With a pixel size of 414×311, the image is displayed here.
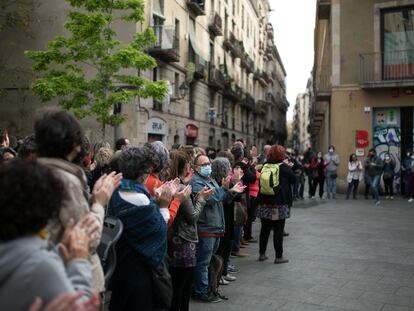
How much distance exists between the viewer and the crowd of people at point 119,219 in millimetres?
1874

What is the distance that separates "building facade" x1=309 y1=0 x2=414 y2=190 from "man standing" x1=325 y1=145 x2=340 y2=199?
168 centimetres

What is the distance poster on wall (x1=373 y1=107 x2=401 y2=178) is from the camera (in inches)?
779

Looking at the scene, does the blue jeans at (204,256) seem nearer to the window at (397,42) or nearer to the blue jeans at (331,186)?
the blue jeans at (331,186)

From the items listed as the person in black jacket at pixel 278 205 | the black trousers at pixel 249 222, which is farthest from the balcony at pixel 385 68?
the person in black jacket at pixel 278 205

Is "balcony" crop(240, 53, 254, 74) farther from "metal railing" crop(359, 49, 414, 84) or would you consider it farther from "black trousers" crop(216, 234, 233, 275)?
"black trousers" crop(216, 234, 233, 275)

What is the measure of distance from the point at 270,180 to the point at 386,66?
14.6 meters

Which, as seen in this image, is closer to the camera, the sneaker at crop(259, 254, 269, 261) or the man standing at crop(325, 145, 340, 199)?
the sneaker at crop(259, 254, 269, 261)

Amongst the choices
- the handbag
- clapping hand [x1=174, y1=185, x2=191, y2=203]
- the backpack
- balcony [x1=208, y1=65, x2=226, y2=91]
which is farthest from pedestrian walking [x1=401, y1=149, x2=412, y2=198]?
the handbag

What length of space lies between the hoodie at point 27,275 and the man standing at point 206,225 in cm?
363

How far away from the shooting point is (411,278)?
271 inches

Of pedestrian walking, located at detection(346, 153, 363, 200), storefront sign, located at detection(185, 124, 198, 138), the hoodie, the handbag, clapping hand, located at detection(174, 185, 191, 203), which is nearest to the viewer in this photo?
the hoodie

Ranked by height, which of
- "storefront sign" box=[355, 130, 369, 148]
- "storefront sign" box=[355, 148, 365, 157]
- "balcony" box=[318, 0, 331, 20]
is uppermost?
"balcony" box=[318, 0, 331, 20]

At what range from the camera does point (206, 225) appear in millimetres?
5637

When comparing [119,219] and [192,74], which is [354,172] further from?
[119,219]
